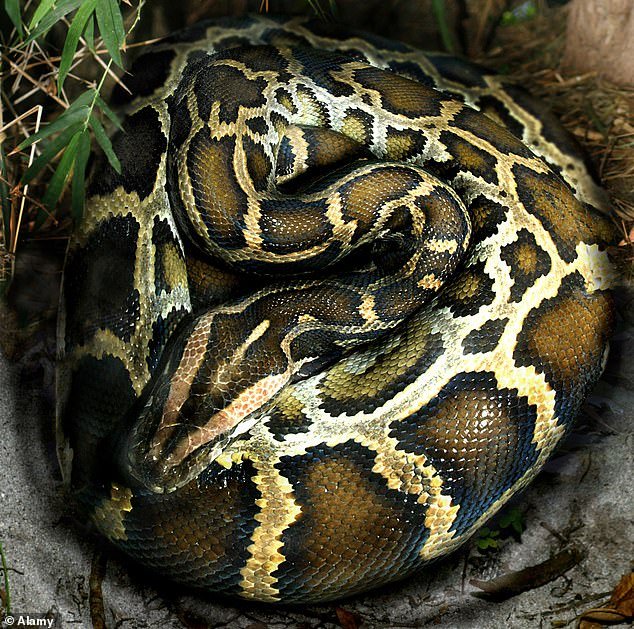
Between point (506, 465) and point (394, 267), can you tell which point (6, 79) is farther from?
point (506, 465)

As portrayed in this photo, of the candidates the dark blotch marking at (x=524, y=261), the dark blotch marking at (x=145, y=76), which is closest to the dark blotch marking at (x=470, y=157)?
the dark blotch marking at (x=524, y=261)

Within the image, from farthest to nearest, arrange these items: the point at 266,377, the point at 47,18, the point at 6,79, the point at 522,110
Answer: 1. the point at 522,110
2. the point at 6,79
3. the point at 266,377
4. the point at 47,18

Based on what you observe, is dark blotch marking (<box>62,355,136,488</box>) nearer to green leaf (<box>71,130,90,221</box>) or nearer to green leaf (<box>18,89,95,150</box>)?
green leaf (<box>71,130,90,221</box>)

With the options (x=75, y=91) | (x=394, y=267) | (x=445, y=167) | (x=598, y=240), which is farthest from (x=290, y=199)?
(x=75, y=91)

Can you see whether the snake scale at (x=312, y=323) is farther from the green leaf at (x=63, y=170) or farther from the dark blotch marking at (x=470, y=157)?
the green leaf at (x=63, y=170)

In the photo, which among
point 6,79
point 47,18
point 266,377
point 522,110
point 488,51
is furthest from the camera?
point 488,51

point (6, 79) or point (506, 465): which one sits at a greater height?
point (6, 79)

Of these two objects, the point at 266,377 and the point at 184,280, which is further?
the point at 184,280

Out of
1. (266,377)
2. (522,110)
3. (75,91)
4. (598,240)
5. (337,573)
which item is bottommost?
(337,573)
